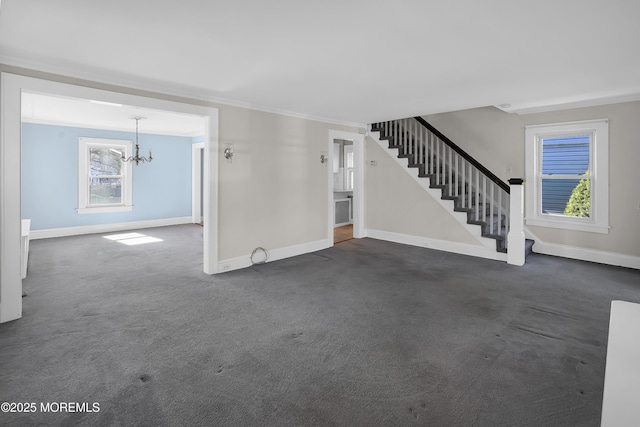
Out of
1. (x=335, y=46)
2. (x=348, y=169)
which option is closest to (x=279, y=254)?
(x=335, y=46)

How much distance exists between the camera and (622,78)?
3.71m

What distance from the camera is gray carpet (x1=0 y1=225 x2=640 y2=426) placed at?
75.8 inches

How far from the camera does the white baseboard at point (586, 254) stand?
4.84 metres

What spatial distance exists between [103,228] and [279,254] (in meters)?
4.91

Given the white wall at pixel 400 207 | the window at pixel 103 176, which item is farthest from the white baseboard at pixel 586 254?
the window at pixel 103 176

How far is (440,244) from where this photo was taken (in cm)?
608

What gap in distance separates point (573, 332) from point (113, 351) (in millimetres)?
3705

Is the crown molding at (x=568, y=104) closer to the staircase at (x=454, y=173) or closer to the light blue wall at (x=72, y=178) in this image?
the staircase at (x=454, y=173)

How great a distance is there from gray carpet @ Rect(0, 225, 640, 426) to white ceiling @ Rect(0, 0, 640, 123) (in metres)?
2.35

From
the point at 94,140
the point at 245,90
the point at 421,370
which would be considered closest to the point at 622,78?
the point at 421,370

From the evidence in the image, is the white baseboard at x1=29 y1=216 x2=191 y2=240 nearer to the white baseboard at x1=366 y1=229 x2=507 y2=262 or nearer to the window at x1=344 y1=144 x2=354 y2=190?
the window at x1=344 y1=144 x2=354 y2=190

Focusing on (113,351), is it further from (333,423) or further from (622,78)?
(622,78)

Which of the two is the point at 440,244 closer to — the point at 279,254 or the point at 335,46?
the point at 279,254

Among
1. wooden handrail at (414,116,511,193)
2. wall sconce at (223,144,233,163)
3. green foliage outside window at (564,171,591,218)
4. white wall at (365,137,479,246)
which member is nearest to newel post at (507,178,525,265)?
wooden handrail at (414,116,511,193)
